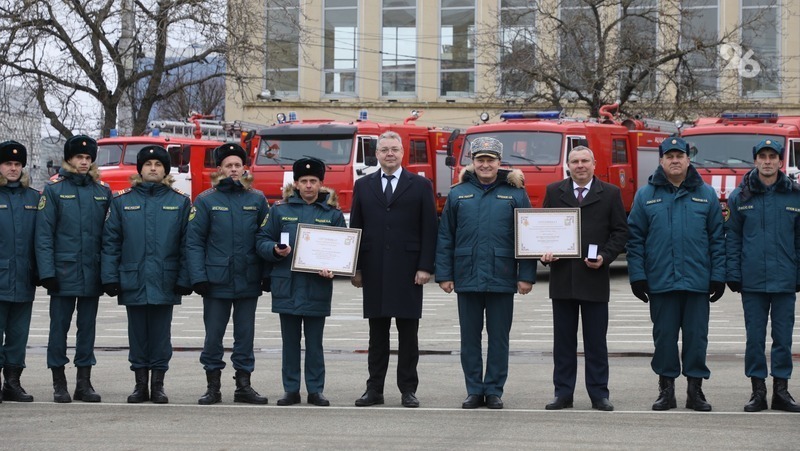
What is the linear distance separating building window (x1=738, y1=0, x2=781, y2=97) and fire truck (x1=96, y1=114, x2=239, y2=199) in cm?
2225

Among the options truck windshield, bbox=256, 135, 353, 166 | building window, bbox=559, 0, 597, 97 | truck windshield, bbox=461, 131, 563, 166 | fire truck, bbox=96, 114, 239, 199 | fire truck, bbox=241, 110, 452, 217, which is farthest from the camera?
building window, bbox=559, 0, 597, 97

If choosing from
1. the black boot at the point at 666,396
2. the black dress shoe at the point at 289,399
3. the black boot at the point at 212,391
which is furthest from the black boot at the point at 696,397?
the black boot at the point at 212,391

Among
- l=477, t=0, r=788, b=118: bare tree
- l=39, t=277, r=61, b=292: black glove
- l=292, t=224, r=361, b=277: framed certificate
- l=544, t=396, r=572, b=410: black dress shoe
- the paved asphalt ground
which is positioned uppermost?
l=477, t=0, r=788, b=118: bare tree

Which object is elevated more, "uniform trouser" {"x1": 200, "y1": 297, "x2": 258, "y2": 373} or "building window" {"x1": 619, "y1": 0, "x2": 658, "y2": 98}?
"building window" {"x1": 619, "y1": 0, "x2": 658, "y2": 98}

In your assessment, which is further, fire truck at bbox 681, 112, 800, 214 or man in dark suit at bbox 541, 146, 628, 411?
fire truck at bbox 681, 112, 800, 214

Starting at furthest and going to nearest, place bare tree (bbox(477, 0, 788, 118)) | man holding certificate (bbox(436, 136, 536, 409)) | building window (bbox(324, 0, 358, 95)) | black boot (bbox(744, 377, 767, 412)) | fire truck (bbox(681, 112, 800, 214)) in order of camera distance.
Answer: building window (bbox(324, 0, 358, 95)) → bare tree (bbox(477, 0, 788, 118)) → fire truck (bbox(681, 112, 800, 214)) → man holding certificate (bbox(436, 136, 536, 409)) → black boot (bbox(744, 377, 767, 412))

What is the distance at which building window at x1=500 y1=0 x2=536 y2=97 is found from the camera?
40312mm

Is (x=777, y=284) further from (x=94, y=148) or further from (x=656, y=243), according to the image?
(x=94, y=148)

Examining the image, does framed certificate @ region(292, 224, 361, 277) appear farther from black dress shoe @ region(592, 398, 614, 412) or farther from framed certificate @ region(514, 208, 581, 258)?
black dress shoe @ region(592, 398, 614, 412)

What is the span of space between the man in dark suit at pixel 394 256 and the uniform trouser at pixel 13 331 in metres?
2.71

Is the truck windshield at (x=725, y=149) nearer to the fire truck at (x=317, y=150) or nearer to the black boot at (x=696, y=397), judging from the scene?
the fire truck at (x=317, y=150)

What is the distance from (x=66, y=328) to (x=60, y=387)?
0.50 metres

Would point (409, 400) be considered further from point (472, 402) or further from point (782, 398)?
point (782, 398)

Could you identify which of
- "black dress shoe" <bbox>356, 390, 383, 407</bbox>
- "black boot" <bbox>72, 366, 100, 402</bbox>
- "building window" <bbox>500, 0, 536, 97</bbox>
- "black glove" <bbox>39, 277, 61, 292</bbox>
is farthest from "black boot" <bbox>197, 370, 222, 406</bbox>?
"building window" <bbox>500, 0, 536, 97</bbox>
